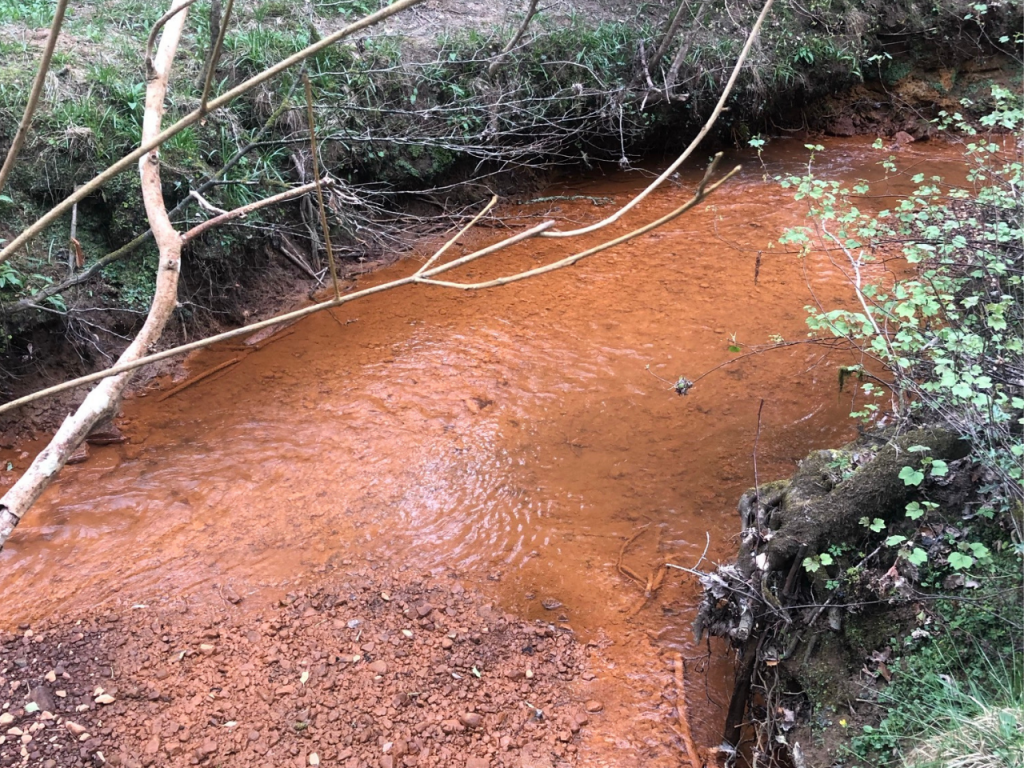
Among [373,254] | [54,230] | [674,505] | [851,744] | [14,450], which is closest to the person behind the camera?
[851,744]

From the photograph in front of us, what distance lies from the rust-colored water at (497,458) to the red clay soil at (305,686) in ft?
0.52

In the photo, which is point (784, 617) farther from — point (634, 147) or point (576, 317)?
point (634, 147)

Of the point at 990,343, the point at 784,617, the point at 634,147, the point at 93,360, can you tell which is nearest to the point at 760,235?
the point at 634,147

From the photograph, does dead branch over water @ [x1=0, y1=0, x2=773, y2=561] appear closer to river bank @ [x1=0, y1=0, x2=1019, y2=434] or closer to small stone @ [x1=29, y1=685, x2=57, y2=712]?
small stone @ [x1=29, y1=685, x2=57, y2=712]

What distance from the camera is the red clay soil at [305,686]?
2459mm

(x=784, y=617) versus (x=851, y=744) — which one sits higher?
(x=784, y=617)

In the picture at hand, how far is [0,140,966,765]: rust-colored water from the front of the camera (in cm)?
316

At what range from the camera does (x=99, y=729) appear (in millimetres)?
2463

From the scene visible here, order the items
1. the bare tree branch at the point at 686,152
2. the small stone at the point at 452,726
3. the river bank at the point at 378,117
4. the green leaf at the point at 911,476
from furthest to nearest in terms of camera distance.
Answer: the river bank at the point at 378,117
the small stone at the point at 452,726
the green leaf at the point at 911,476
the bare tree branch at the point at 686,152

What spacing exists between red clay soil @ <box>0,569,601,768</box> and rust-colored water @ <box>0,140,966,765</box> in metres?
0.16

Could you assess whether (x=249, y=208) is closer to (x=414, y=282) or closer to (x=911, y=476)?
(x=414, y=282)

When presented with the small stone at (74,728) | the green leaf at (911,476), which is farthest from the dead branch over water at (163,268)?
the small stone at (74,728)

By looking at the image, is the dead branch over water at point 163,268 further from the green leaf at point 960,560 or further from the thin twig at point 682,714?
the thin twig at point 682,714

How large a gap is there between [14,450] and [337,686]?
2713 millimetres
